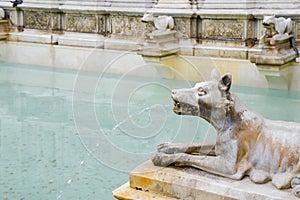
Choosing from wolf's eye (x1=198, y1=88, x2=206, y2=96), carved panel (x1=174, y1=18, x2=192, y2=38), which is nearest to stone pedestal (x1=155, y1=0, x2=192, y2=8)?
carved panel (x1=174, y1=18, x2=192, y2=38)

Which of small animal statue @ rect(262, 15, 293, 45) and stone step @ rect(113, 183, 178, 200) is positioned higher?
small animal statue @ rect(262, 15, 293, 45)

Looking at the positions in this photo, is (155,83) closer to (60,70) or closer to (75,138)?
(60,70)

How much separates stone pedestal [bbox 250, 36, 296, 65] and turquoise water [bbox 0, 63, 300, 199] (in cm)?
51

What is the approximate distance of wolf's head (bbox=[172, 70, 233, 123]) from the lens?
9.93ft

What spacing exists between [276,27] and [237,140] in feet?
17.7

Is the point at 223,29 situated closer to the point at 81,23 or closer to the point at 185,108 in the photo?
the point at 81,23

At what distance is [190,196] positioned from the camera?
117 inches

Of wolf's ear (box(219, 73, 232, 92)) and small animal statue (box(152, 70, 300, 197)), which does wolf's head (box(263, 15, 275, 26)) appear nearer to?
→ small animal statue (box(152, 70, 300, 197))

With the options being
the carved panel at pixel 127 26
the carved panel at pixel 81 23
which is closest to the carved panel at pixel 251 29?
the carved panel at pixel 127 26

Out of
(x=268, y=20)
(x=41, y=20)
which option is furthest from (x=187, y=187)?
(x=41, y=20)

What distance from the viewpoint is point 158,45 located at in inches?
350

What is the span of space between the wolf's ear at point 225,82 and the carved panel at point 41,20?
8.57 metres

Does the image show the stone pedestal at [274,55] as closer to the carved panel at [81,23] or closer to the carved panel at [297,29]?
the carved panel at [297,29]

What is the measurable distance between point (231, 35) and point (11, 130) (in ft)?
14.1
